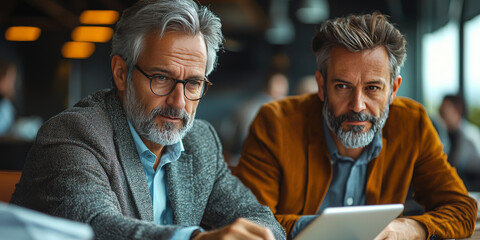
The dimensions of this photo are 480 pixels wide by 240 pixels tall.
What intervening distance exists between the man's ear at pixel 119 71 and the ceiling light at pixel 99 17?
250 inches

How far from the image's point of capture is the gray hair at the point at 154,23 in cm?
151

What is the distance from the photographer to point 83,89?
29.0 feet

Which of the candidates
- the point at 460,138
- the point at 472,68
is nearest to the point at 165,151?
the point at 460,138

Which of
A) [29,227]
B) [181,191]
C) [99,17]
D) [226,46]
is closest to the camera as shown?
[29,227]

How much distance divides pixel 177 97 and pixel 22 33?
815 centimetres

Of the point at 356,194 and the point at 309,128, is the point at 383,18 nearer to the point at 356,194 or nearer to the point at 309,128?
the point at 309,128

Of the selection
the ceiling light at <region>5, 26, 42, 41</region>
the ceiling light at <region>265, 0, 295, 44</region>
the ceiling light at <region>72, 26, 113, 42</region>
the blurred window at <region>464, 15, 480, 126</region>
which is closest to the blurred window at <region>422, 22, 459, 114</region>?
the blurred window at <region>464, 15, 480, 126</region>

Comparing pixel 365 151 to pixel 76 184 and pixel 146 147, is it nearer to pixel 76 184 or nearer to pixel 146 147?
pixel 146 147

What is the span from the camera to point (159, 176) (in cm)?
162

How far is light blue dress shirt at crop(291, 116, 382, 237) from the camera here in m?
1.91

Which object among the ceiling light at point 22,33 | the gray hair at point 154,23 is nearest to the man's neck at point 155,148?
the gray hair at point 154,23

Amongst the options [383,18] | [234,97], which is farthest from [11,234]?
[234,97]

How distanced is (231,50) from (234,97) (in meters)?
0.90

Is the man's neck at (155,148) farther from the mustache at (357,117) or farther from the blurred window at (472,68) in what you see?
the blurred window at (472,68)
